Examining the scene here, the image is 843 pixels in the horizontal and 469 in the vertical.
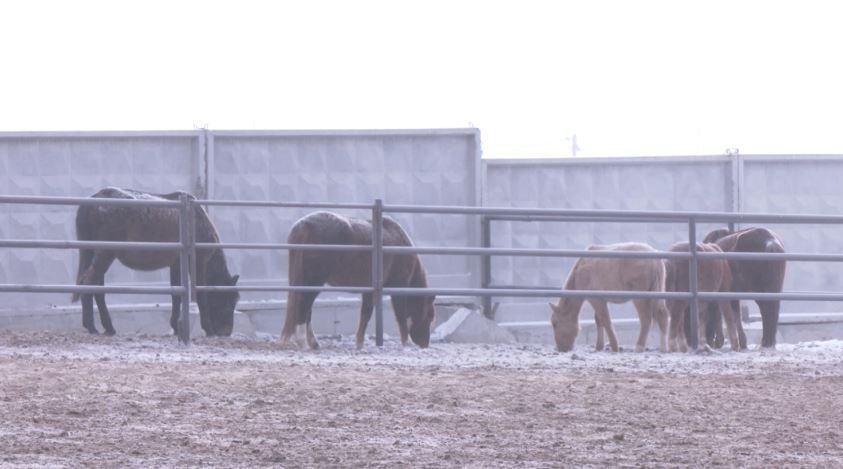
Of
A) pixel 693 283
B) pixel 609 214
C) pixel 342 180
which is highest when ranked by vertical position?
pixel 342 180

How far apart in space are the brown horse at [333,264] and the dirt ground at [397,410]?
1941 mm

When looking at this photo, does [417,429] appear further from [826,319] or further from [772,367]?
[826,319]

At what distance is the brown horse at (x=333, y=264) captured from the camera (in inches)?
433

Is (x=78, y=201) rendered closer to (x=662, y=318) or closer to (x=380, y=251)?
(x=380, y=251)

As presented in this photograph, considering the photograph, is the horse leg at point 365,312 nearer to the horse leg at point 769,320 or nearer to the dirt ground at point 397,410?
the dirt ground at point 397,410

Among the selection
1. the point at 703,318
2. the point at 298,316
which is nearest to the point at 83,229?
the point at 298,316

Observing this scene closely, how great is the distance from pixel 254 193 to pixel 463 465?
32.3 ft

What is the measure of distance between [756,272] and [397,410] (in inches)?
301

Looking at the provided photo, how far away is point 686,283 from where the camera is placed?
11789 mm

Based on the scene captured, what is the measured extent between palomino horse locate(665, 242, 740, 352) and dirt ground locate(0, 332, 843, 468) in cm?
228

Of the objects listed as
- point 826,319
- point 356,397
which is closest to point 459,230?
point 826,319

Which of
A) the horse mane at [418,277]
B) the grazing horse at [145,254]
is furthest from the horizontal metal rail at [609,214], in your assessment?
the grazing horse at [145,254]

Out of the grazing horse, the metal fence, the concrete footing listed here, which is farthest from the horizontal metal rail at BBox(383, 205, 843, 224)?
the concrete footing

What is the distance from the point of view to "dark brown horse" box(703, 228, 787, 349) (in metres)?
12.8
